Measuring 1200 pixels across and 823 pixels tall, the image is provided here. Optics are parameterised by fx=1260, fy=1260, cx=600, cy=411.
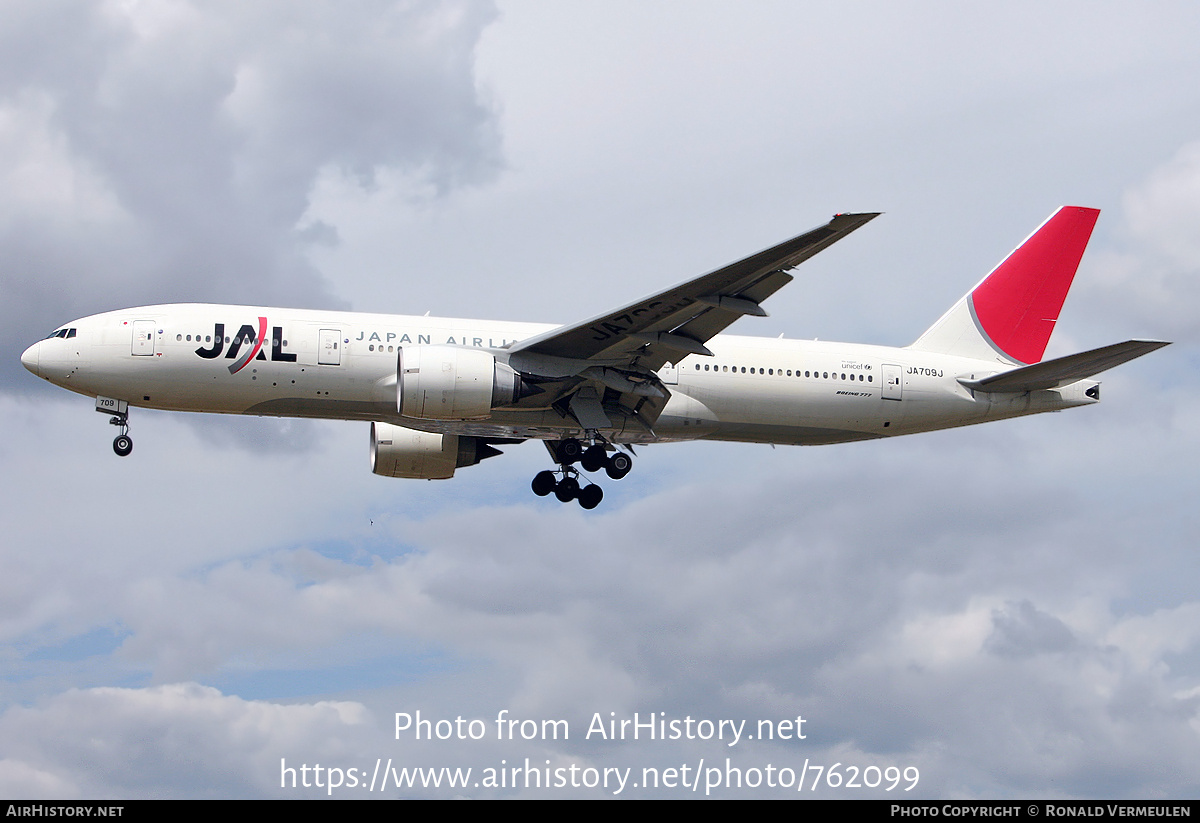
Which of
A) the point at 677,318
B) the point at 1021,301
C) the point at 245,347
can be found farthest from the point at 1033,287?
the point at 245,347

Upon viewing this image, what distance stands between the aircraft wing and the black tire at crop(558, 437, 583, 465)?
13.0 feet

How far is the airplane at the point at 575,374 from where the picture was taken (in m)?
30.4

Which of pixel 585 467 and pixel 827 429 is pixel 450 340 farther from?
pixel 827 429

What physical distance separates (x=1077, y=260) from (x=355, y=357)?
22531 millimetres

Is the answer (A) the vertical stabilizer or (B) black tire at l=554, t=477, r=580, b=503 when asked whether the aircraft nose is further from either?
(A) the vertical stabilizer

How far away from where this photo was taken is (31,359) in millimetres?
31469

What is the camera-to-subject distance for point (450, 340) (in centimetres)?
3234

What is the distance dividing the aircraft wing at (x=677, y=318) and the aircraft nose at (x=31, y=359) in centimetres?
1184

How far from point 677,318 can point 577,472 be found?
24.8 ft

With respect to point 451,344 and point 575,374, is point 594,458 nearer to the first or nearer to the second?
point 575,374

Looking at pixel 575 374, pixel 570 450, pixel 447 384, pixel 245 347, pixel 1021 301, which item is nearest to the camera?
pixel 447 384

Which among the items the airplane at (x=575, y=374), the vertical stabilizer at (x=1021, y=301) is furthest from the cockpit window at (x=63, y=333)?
the vertical stabilizer at (x=1021, y=301)

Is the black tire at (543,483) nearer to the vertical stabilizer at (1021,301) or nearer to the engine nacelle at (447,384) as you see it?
the engine nacelle at (447,384)

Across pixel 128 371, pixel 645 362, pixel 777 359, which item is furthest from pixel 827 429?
pixel 128 371
